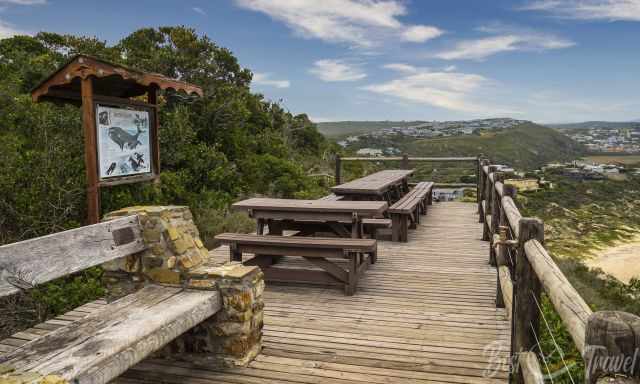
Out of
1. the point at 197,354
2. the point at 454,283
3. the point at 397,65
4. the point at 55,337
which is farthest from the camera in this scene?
the point at 397,65

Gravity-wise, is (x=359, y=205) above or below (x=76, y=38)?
below

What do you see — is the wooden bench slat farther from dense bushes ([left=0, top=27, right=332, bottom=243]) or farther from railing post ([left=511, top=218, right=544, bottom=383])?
railing post ([left=511, top=218, right=544, bottom=383])

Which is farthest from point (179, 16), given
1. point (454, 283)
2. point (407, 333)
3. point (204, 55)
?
point (407, 333)

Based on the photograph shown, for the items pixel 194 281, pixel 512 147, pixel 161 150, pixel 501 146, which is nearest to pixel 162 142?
pixel 161 150

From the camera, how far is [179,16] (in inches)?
543

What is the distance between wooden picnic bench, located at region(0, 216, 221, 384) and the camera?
2324 millimetres

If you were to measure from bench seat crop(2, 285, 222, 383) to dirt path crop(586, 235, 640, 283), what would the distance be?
1580cm

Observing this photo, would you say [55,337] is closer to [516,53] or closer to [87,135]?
[87,135]

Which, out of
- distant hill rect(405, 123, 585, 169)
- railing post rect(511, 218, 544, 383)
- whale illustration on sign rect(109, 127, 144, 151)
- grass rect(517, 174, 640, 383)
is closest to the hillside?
distant hill rect(405, 123, 585, 169)

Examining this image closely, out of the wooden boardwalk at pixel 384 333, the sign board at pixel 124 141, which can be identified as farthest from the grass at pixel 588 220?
the sign board at pixel 124 141

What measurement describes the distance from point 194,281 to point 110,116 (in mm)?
2111

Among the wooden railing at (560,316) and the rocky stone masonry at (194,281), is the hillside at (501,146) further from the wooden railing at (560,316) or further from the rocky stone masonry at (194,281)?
the wooden railing at (560,316)

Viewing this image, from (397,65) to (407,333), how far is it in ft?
146

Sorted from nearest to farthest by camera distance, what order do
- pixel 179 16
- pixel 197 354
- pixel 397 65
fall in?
pixel 197 354 < pixel 179 16 < pixel 397 65
